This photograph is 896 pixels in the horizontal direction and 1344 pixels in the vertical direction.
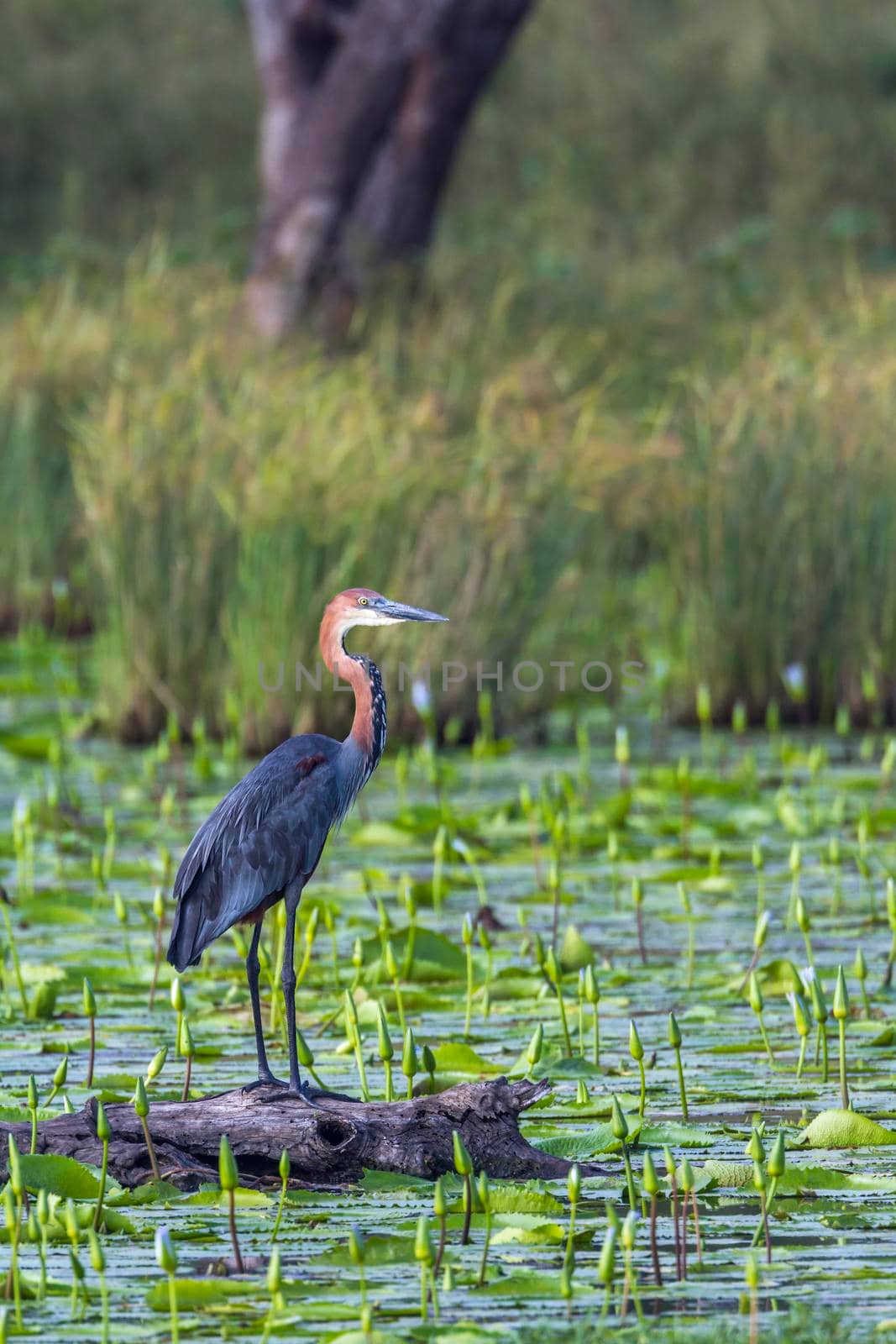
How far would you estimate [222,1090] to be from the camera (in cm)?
434

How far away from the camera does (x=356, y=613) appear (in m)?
4.14

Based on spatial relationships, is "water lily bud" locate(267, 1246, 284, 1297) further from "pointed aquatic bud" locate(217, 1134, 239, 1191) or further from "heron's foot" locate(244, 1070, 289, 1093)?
"heron's foot" locate(244, 1070, 289, 1093)

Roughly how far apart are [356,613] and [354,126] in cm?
1140

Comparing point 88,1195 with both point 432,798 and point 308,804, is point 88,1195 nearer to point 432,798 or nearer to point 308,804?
point 308,804

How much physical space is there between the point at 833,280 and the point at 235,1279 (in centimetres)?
1543

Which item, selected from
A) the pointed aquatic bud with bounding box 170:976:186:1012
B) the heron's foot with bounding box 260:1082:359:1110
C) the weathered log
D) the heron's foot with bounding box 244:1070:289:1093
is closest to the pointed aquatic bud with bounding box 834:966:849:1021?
the weathered log

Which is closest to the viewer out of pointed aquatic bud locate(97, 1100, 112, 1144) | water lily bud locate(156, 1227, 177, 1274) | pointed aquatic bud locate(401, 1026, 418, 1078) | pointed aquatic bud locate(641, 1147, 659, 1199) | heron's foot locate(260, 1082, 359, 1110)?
water lily bud locate(156, 1227, 177, 1274)

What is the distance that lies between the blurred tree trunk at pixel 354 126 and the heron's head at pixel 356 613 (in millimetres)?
10456

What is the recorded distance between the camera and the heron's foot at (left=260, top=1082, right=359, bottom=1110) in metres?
3.82

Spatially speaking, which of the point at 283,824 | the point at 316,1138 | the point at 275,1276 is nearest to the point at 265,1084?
the point at 316,1138

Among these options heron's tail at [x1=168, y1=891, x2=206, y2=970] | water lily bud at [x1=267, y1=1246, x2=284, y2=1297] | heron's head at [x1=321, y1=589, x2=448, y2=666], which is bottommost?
water lily bud at [x1=267, y1=1246, x2=284, y2=1297]

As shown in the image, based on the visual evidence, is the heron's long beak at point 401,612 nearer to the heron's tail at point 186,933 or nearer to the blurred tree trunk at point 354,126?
the heron's tail at point 186,933

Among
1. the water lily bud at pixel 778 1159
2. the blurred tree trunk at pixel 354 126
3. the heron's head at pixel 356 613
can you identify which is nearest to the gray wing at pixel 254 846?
the heron's head at pixel 356 613

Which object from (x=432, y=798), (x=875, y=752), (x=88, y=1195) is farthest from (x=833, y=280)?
(x=88, y=1195)
